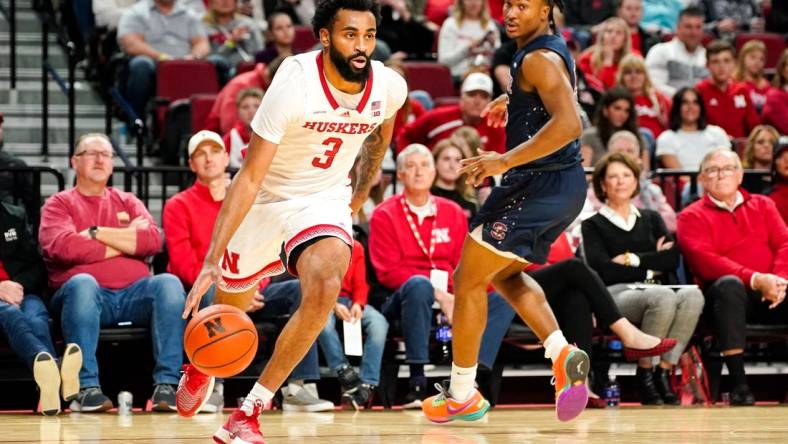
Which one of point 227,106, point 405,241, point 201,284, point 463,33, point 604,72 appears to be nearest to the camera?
point 201,284

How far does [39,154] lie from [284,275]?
2.94 metres

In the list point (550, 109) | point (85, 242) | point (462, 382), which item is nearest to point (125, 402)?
point (85, 242)

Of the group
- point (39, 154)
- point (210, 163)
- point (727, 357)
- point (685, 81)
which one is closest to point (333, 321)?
point (210, 163)

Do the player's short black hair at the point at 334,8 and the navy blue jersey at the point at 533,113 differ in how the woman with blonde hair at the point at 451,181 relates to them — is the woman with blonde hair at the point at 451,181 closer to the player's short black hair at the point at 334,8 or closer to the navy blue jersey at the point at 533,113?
the navy blue jersey at the point at 533,113

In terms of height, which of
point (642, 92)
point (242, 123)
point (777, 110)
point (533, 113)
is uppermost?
point (642, 92)

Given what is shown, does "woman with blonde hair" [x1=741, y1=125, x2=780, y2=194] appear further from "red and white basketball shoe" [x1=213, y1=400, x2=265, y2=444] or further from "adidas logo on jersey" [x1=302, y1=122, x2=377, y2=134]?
"red and white basketball shoe" [x1=213, y1=400, x2=265, y2=444]

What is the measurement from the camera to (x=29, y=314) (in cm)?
712

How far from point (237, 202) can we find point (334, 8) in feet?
2.97

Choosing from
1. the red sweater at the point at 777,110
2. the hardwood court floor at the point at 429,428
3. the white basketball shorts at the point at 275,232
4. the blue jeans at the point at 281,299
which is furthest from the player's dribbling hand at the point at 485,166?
the red sweater at the point at 777,110

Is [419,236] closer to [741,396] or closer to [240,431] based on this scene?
[741,396]

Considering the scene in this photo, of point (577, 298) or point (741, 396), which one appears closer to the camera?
point (577, 298)

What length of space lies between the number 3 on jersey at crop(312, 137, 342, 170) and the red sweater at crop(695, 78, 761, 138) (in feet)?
20.6

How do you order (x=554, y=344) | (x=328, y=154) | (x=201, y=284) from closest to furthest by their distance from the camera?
(x=201, y=284)
(x=328, y=154)
(x=554, y=344)

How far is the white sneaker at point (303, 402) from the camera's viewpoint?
23.3ft
